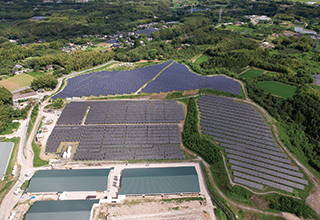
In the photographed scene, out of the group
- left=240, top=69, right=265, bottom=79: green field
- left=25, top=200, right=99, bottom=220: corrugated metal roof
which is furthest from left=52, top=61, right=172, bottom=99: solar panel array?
left=240, top=69, right=265, bottom=79: green field

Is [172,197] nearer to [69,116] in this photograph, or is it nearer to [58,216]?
[58,216]

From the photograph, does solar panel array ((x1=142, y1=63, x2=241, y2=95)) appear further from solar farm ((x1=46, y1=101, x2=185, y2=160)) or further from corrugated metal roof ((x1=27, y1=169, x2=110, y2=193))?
corrugated metal roof ((x1=27, y1=169, x2=110, y2=193))

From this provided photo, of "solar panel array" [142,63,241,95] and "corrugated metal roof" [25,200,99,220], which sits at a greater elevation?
"solar panel array" [142,63,241,95]

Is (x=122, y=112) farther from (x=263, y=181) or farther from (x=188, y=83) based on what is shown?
(x=263, y=181)

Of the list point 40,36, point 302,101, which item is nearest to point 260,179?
point 302,101

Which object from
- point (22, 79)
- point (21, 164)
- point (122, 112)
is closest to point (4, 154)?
point (21, 164)
